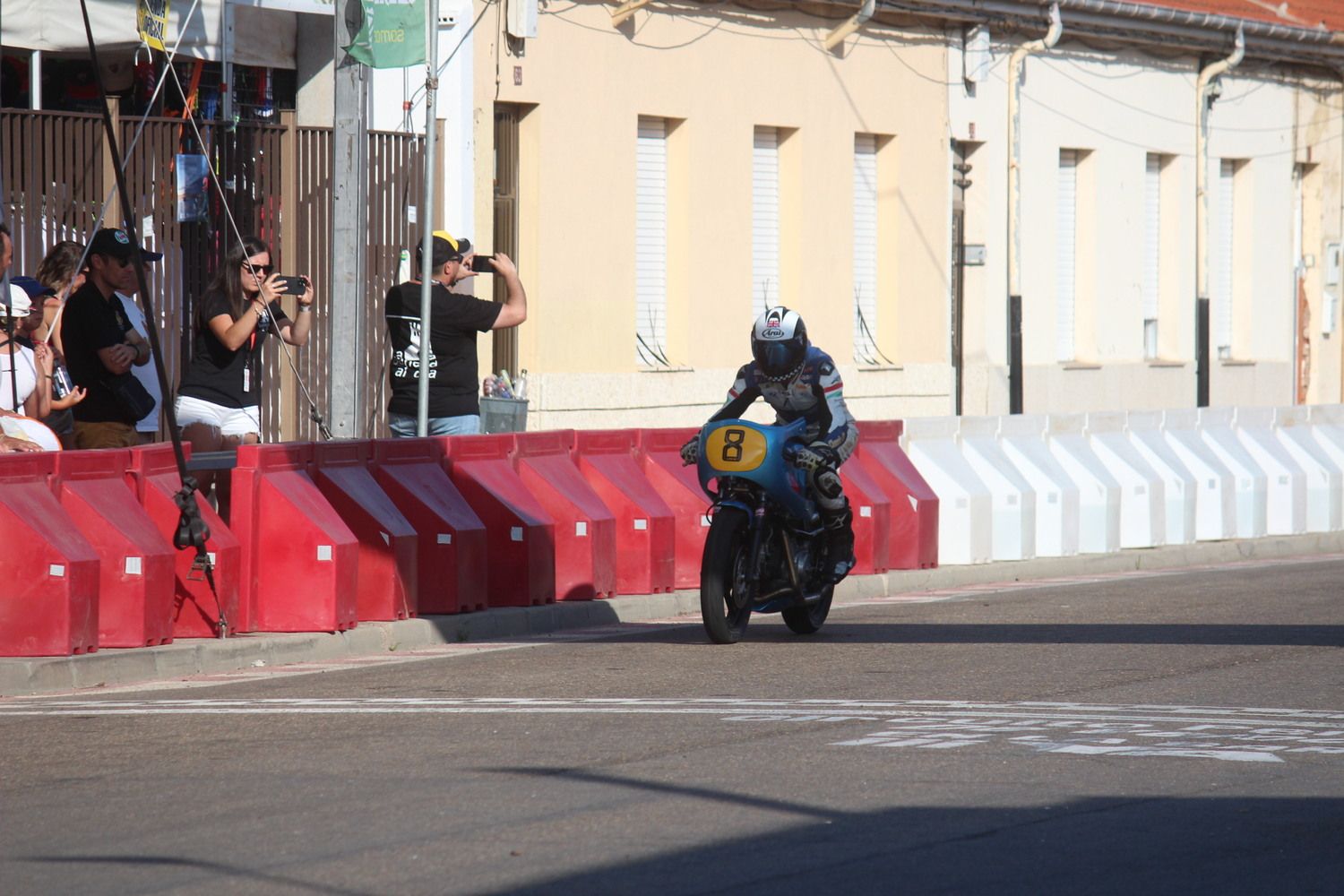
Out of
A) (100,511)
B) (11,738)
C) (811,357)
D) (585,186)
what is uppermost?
(585,186)

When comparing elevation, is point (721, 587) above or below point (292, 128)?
below

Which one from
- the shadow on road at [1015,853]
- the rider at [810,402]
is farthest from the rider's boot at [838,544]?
the shadow on road at [1015,853]

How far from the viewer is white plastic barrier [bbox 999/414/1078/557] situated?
18625 millimetres

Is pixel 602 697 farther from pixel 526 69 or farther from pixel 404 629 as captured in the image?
pixel 526 69

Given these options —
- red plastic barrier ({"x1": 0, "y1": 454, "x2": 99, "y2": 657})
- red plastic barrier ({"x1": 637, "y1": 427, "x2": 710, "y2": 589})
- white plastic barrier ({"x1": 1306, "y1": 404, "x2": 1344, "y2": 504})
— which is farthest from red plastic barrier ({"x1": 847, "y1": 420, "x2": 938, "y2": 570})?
red plastic barrier ({"x1": 0, "y1": 454, "x2": 99, "y2": 657})

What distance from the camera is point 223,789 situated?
787 centimetres

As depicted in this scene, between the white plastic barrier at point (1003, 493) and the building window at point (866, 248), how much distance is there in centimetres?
804

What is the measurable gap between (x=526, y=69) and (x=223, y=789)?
14476 millimetres

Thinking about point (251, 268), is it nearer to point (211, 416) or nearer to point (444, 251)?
point (211, 416)

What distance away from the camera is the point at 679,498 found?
604 inches

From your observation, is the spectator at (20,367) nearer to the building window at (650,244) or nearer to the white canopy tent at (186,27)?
the white canopy tent at (186,27)

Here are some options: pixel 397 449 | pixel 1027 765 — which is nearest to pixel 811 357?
pixel 397 449

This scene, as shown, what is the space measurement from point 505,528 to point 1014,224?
616 inches

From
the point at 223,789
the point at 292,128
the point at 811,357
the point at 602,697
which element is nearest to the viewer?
the point at 223,789
